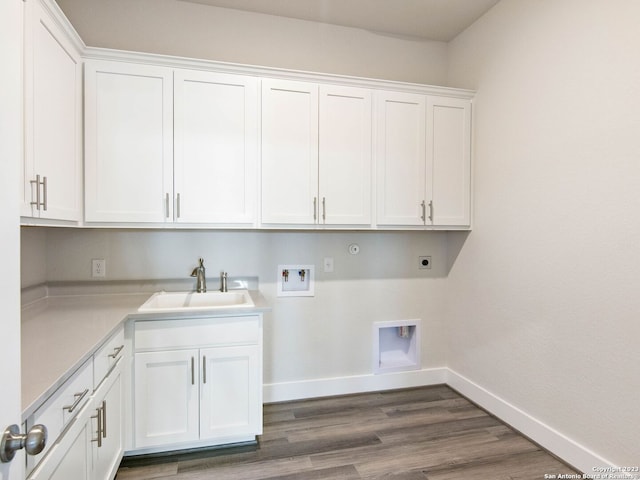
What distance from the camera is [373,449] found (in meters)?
2.19

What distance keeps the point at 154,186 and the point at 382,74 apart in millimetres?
1984

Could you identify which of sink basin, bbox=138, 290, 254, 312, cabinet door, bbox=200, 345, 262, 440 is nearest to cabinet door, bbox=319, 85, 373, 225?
sink basin, bbox=138, 290, 254, 312

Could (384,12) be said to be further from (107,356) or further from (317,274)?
(107,356)

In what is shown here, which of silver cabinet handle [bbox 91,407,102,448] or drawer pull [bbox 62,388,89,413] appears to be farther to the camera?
silver cabinet handle [bbox 91,407,102,448]

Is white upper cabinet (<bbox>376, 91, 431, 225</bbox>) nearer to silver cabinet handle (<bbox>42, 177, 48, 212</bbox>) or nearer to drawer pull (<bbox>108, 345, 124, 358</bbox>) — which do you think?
drawer pull (<bbox>108, 345, 124, 358</bbox>)

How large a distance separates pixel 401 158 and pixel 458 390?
1.93 meters

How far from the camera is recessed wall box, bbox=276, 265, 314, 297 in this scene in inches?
109

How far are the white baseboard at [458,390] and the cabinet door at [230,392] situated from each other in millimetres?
630

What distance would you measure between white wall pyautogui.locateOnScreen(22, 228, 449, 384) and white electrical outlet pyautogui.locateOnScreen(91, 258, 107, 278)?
2 cm

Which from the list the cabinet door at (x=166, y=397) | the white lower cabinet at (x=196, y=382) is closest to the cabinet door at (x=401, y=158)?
the white lower cabinet at (x=196, y=382)

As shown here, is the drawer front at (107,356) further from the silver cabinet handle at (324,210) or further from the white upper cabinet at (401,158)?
the white upper cabinet at (401,158)

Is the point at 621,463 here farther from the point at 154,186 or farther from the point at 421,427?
the point at 154,186

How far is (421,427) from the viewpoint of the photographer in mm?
2439

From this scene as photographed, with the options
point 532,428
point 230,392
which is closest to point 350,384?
point 230,392
